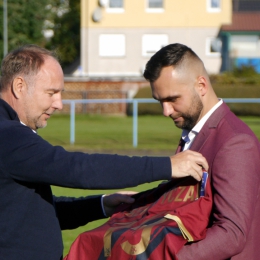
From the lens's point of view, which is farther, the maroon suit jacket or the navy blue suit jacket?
the navy blue suit jacket

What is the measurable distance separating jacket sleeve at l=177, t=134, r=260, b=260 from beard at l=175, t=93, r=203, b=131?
35cm

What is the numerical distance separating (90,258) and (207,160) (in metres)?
0.72

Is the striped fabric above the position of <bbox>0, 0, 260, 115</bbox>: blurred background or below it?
above

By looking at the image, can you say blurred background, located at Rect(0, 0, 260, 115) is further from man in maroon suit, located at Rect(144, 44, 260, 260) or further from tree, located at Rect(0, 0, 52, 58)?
man in maroon suit, located at Rect(144, 44, 260, 260)

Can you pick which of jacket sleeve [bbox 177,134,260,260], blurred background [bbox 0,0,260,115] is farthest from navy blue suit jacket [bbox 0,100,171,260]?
blurred background [bbox 0,0,260,115]

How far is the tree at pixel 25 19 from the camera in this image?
57.1 metres

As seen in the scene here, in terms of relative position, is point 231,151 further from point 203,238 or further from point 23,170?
point 23,170

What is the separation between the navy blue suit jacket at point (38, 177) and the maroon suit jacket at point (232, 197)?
24 centimetres

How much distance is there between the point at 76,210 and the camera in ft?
14.4

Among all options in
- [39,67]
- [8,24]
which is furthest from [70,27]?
[39,67]

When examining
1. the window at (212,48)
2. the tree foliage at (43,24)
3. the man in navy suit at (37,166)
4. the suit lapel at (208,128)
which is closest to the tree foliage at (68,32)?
the tree foliage at (43,24)

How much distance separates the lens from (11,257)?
3660 mm

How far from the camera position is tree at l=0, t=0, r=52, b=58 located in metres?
57.1

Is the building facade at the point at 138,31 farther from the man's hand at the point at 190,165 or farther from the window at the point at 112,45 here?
the man's hand at the point at 190,165
